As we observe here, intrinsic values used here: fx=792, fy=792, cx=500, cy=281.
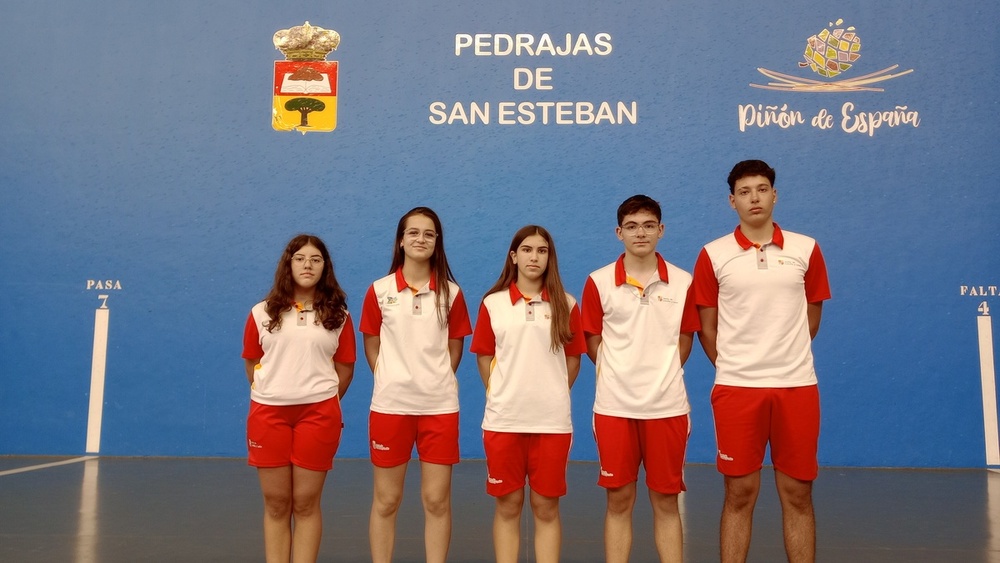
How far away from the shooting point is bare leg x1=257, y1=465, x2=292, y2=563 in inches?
101

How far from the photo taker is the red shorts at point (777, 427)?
2.55 m

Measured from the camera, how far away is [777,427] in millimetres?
2584

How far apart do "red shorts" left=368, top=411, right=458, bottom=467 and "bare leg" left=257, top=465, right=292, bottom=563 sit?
0.97 ft

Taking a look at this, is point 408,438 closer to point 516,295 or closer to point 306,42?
point 516,295

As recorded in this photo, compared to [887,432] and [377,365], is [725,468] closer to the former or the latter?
[377,365]

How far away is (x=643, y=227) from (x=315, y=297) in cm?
113

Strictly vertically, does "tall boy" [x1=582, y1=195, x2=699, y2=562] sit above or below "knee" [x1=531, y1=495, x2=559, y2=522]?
above

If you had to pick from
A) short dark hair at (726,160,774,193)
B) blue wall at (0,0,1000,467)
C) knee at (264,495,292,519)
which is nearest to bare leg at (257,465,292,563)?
knee at (264,495,292,519)

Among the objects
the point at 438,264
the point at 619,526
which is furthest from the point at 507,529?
the point at 438,264

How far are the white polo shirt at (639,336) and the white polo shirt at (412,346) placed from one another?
1.59ft

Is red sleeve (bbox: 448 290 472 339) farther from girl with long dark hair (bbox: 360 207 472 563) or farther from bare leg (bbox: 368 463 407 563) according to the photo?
bare leg (bbox: 368 463 407 563)

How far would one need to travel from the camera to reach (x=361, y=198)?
5.49 meters

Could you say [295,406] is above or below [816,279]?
below

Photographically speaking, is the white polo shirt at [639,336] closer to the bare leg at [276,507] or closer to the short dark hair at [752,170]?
the short dark hair at [752,170]
